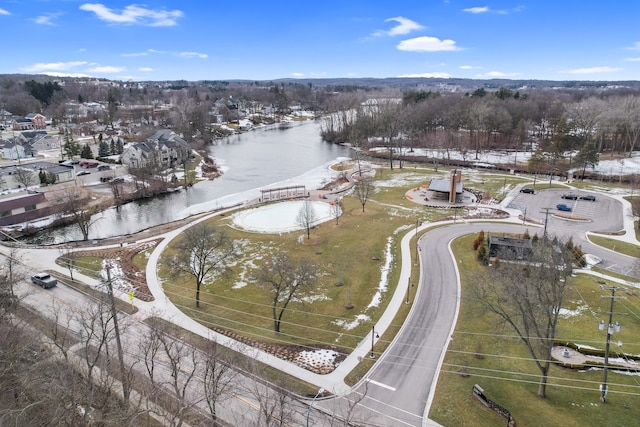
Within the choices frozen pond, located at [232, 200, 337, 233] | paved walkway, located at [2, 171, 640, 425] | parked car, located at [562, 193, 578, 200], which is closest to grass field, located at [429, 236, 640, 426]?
paved walkway, located at [2, 171, 640, 425]

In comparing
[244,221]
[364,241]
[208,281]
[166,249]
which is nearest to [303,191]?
[244,221]

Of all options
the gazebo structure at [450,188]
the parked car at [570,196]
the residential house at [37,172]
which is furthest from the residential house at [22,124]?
the parked car at [570,196]

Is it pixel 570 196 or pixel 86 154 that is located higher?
pixel 86 154

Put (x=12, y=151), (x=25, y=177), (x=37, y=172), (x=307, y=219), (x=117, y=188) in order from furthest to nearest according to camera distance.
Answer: (x=12, y=151)
(x=37, y=172)
(x=25, y=177)
(x=117, y=188)
(x=307, y=219)

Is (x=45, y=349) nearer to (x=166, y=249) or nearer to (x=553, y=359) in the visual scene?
(x=166, y=249)

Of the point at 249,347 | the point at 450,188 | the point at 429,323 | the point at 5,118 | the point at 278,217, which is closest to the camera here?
the point at 249,347

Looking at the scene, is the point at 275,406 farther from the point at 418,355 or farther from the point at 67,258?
the point at 67,258

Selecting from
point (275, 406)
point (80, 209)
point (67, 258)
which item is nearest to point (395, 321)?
point (275, 406)
